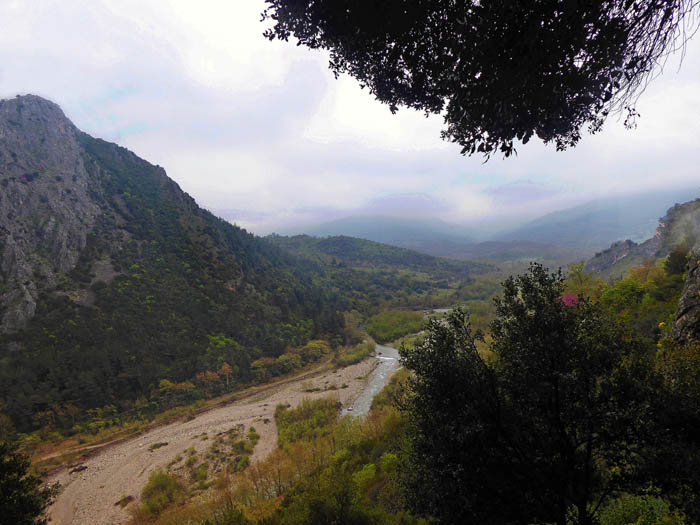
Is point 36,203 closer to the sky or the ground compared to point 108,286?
closer to the sky

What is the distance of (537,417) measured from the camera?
5691mm

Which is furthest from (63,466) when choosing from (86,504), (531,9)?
(531,9)

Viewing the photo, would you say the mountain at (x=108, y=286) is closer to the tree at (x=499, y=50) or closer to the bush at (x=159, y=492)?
the bush at (x=159, y=492)

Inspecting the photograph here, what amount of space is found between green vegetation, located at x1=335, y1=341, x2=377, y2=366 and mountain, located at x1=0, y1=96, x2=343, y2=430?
31.4ft

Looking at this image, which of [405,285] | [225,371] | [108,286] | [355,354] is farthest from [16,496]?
[405,285]

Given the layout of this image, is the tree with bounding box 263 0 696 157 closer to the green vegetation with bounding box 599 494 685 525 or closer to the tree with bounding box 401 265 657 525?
the tree with bounding box 401 265 657 525

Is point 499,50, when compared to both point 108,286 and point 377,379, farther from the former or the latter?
point 108,286

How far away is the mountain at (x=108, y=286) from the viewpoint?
129 feet

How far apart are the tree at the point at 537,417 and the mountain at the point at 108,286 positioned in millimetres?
49053

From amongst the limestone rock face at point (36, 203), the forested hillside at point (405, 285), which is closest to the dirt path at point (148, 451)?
the limestone rock face at point (36, 203)

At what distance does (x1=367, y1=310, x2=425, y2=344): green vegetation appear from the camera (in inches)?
3029

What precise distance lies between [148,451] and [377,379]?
32.9 meters

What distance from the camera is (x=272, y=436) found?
34844mm

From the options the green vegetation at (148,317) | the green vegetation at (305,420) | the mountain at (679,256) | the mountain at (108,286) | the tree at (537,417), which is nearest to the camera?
the tree at (537,417)
